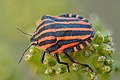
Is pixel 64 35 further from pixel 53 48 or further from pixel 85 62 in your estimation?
pixel 85 62

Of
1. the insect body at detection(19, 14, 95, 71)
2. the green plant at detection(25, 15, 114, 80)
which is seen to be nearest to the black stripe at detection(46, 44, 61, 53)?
the insect body at detection(19, 14, 95, 71)

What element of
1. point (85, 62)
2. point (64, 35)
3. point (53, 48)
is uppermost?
point (64, 35)

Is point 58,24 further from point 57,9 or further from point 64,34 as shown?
point 57,9

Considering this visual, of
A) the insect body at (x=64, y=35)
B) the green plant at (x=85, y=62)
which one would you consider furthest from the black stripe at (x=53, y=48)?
the green plant at (x=85, y=62)

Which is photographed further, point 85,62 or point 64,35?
point 85,62

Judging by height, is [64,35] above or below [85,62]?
above

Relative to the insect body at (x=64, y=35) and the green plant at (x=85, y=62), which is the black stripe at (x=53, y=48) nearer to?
the insect body at (x=64, y=35)

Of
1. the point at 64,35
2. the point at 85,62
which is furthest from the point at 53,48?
the point at 85,62

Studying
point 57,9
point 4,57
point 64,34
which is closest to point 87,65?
point 64,34

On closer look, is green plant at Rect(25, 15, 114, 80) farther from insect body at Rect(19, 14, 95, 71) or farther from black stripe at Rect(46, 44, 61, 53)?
black stripe at Rect(46, 44, 61, 53)
